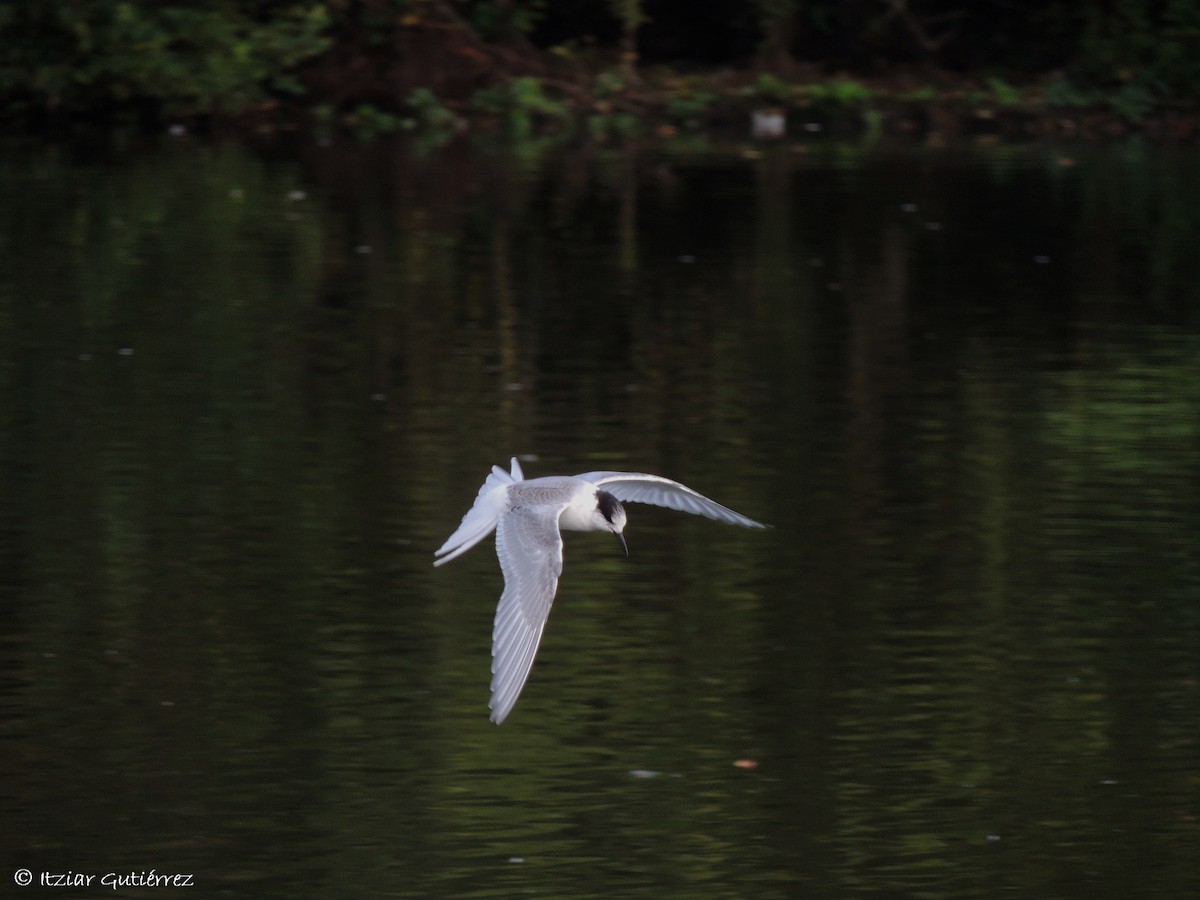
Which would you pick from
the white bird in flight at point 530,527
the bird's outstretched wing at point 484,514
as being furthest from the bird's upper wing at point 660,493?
the bird's outstretched wing at point 484,514

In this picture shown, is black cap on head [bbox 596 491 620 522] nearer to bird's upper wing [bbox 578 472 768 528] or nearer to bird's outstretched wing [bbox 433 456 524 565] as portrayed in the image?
bird's upper wing [bbox 578 472 768 528]

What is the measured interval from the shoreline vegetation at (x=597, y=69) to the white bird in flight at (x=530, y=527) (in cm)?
1348

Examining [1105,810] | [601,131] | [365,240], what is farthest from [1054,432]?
[601,131]

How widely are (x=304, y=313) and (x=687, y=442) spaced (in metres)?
3.30

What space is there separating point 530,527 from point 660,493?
34.4 inches

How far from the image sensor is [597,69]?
22578 millimetres

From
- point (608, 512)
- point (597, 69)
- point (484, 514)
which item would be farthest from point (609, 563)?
point (597, 69)

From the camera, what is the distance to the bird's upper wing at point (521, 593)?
5.11 m

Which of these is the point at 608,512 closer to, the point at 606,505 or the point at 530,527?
the point at 606,505

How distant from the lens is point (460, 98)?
70.4 feet

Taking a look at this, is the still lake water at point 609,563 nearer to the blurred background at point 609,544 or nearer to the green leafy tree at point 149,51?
the blurred background at point 609,544

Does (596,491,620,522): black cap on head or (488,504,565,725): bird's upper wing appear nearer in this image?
(488,504,565,725): bird's upper wing

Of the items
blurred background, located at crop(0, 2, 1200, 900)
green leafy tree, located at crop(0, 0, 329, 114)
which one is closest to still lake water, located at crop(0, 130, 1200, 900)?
blurred background, located at crop(0, 2, 1200, 900)

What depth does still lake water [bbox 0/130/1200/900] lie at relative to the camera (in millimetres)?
5258
